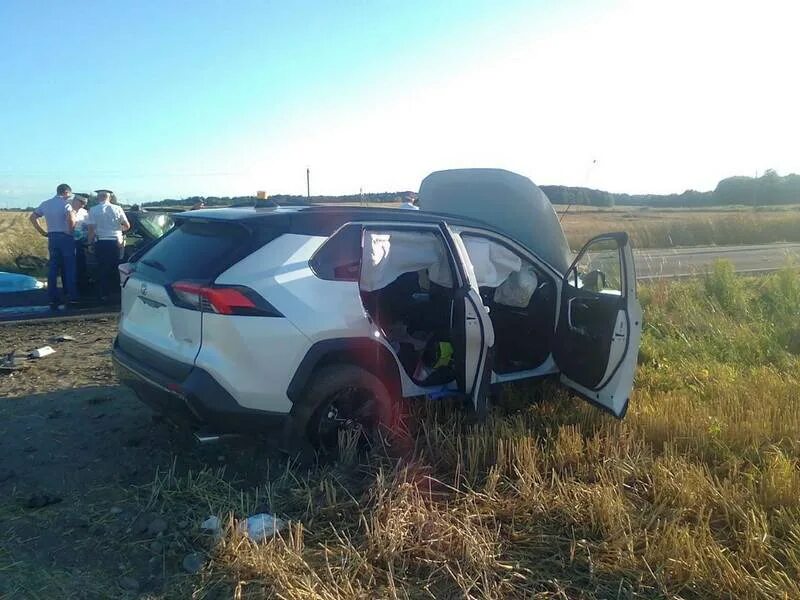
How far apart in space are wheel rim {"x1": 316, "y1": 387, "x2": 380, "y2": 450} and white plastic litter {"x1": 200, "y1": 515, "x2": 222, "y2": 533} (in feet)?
2.74

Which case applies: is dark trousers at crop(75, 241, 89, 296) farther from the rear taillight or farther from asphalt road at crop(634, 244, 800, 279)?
asphalt road at crop(634, 244, 800, 279)

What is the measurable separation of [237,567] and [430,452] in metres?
1.59

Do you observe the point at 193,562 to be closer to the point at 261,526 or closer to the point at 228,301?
the point at 261,526

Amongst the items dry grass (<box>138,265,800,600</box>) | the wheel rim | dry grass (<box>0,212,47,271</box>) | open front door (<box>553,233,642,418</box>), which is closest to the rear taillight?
the wheel rim

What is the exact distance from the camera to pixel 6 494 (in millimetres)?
3986

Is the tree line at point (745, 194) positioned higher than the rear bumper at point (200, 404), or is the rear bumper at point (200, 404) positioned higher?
the tree line at point (745, 194)

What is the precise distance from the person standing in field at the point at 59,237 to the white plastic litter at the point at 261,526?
26.3 ft

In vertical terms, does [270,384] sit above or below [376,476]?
above

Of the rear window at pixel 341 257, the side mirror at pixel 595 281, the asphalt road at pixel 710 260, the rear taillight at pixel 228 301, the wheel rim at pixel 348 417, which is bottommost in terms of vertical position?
the asphalt road at pixel 710 260

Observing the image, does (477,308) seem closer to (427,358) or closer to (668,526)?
(427,358)

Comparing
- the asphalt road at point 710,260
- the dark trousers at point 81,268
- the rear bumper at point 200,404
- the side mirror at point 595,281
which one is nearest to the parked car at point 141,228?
the dark trousers at point 81,268

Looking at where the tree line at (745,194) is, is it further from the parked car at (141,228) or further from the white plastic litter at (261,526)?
the white plastic litter at (261,526)

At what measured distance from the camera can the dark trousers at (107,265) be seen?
1064 centimetres

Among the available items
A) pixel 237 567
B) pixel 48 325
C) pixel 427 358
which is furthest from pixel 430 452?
pixel 48 325
